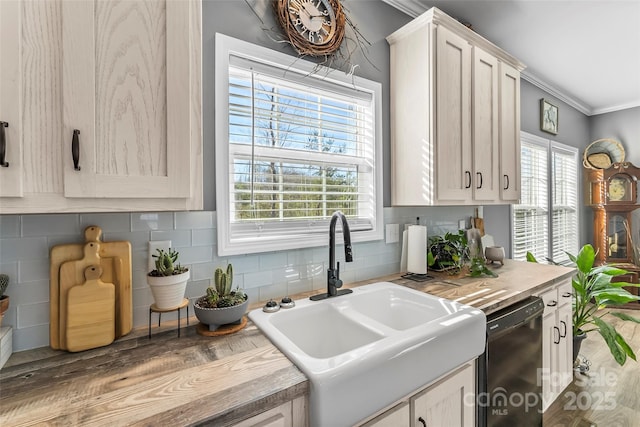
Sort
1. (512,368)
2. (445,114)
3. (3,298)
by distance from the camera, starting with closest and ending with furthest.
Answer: (3,298), (512,368), (445,114)

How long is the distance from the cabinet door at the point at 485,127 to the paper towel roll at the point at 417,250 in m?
0.48

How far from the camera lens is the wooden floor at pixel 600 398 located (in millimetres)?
1916

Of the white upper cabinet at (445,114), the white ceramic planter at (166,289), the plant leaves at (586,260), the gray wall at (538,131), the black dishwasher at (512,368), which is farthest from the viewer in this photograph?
the gray wall at (538,131)

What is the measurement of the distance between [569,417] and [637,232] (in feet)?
12.1

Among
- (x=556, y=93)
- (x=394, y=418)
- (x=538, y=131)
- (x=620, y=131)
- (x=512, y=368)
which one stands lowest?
(x=512, y=368)

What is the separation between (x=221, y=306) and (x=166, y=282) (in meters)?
0.20

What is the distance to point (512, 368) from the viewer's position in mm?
1429

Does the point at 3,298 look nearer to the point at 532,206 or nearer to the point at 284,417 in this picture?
the point at 284,417

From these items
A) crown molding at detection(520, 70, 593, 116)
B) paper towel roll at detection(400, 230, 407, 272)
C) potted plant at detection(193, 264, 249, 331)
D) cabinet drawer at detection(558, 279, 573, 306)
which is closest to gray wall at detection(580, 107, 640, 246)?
crown molding at detection(520, 70, 593, 116)

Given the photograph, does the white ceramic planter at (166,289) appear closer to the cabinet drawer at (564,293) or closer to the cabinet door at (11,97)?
the cabinet door at (11,97)

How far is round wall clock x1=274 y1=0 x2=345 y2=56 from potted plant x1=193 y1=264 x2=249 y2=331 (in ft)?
3.84

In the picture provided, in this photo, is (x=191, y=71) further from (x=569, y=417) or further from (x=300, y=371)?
(x=569, y=417)

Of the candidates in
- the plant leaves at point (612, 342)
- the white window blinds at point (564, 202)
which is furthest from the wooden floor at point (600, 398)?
the white window blinds at point (564, 202)

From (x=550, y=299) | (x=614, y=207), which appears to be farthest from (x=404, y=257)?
(x=614, y=207)
